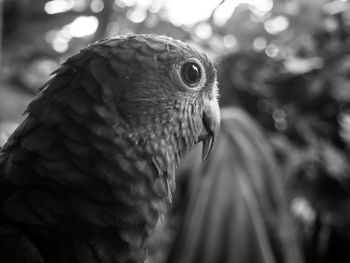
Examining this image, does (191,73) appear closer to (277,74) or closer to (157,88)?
(157,88)

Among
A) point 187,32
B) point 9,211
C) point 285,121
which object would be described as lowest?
point 285,121

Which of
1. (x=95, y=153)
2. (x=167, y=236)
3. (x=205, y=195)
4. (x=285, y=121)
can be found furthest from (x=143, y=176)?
(x=285, y=121)

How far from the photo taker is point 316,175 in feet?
4.44

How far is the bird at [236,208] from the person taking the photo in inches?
41.4

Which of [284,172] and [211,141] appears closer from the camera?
[211,141]

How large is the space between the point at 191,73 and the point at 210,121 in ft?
0.29

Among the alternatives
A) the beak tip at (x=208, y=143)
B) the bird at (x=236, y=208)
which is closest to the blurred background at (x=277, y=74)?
the bird at (x=236, y=208)

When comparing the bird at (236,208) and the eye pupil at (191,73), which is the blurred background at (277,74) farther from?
the eye pupil at (191,73)

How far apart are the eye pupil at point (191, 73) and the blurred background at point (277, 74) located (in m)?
0.60

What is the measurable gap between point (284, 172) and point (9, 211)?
108 centimetres

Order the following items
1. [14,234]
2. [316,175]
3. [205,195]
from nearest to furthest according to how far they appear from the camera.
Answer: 1. [14,234]
2. [205,195]
3. [316,175]

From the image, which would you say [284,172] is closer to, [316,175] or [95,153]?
[316,175]

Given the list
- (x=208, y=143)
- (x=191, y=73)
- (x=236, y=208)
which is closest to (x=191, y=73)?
(x=191, y=73)

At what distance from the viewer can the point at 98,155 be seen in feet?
1.56
